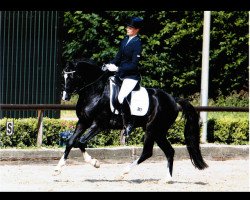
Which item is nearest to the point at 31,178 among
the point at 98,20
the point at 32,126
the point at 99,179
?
the point at 99,179

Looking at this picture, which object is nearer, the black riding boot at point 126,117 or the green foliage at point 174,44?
the black riding boot at point 126,117

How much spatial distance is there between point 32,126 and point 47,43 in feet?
18.0

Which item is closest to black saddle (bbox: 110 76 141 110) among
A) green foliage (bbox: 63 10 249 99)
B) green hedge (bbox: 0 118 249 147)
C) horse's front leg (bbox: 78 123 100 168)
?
horse's front leg (bbox: 78 123 100 168)

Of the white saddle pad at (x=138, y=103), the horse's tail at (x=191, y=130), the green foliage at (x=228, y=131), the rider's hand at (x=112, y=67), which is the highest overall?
the rider's hand at (x=112, y=67)

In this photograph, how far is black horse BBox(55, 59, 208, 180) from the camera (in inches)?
477

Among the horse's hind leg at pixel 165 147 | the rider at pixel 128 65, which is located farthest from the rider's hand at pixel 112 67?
the horse's hind leg at pixel 165 147

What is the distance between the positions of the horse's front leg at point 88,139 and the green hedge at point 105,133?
3.71 meters

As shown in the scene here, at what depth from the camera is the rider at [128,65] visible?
484 inches

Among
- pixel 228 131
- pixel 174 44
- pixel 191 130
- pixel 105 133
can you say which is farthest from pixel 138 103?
pixel 174 44

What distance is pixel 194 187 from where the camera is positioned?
1164cm

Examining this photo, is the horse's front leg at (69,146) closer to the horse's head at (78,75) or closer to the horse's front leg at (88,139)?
the horse's front leg at (88,139)

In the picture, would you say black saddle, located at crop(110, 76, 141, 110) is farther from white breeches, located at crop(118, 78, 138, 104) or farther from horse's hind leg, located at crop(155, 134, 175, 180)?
horse's hind leg, located at crop(155, 134, 175, 180)

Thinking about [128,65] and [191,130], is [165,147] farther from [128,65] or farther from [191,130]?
[128,65]
